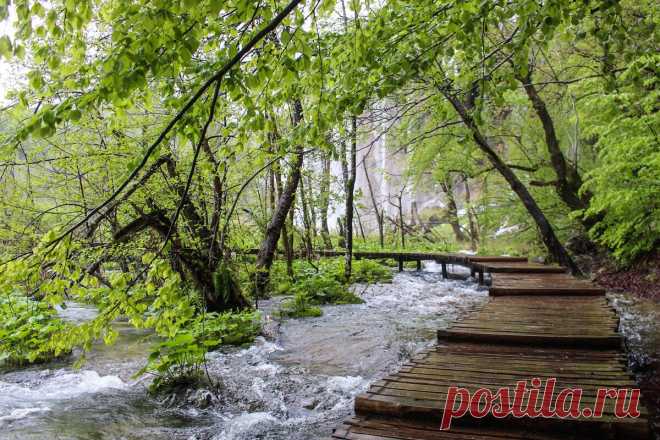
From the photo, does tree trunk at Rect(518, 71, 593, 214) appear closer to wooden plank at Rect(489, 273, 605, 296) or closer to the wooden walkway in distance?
wooden plank at Rect(489, 273, 605, 296)

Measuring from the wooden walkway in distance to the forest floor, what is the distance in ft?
13.2

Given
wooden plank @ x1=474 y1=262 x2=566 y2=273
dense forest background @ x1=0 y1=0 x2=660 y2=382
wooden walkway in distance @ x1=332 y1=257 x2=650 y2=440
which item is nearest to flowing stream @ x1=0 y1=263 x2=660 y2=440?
dense forest background @ x1=0 y1=0 x2=660 y2=382

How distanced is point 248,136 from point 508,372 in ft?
8.98

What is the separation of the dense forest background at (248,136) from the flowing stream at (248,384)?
21.1 inches

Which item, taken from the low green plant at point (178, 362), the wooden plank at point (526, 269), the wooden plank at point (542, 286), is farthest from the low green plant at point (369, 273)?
the low green plant at point (178, 362)

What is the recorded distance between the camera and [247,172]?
29.6 ft

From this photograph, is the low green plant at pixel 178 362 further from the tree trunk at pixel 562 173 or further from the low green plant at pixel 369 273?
the tree trunk at pixel 562 173

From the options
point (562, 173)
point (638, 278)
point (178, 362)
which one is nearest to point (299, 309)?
point (178, 362)

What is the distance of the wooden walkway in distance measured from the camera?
2.81 metres

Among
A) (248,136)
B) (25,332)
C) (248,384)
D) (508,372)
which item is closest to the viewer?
(248,136)

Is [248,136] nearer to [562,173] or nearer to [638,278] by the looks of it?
[638,278]

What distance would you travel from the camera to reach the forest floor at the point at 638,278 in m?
9.29

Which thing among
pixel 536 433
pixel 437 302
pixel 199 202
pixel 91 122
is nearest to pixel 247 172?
pixel 199 202

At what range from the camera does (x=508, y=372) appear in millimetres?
3697
